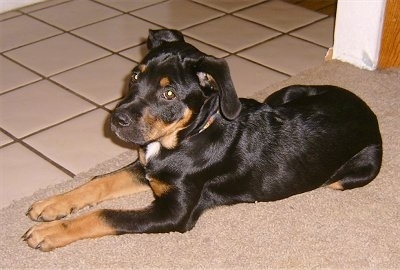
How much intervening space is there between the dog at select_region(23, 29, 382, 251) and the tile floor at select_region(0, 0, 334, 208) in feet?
1.33

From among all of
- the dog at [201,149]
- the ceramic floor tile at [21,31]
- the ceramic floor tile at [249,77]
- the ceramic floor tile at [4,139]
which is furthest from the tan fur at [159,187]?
the ceramic floor tile at [21,31]

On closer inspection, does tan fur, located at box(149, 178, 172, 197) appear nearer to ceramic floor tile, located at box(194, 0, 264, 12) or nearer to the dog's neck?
the dog's neck

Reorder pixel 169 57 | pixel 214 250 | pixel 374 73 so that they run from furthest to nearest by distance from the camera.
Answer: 1. pixel 374 73
2. pixel 214 250
3. pixel 169 57

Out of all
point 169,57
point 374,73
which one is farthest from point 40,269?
point 374,73

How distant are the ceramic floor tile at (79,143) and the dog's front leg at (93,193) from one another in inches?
10.8

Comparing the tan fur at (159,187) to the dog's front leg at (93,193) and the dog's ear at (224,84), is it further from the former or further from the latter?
the dog's ear at (224,84)

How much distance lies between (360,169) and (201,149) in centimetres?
65

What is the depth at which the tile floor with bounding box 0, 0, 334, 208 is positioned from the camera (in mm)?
2582

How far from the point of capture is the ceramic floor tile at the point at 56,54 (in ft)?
10.8

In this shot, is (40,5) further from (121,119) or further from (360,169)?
(360,169)

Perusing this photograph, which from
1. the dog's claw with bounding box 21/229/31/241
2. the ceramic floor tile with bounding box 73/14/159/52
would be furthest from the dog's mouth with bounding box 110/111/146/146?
the ceramic floor tile with bounding box 73/14/159/52

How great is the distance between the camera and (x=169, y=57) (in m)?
1.91

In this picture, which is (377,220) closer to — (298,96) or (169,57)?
(298,96)

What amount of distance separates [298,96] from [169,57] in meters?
0.77
